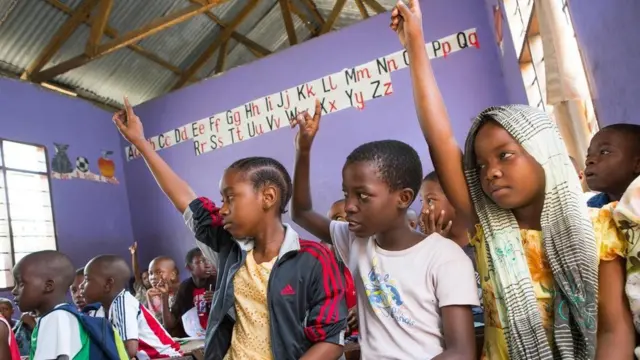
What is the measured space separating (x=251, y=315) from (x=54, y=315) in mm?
952

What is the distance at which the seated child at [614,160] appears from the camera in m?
1.70

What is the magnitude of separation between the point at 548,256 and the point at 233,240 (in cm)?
89

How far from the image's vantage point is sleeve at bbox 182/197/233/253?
62.7 inches

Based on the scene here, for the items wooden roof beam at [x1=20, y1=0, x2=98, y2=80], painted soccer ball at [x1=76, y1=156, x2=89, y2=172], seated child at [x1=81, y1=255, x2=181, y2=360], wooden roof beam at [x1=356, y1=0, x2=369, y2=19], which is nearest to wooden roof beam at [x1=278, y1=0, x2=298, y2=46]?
wooden roof beam at [x1=356, y1=0, x2=369, y2=19]

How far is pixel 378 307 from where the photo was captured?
4.36ft

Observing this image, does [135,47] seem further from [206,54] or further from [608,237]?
[608,237]

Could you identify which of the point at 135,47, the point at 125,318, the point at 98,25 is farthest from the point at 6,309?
the point at 135,47

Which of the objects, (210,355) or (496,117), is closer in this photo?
(496,117)

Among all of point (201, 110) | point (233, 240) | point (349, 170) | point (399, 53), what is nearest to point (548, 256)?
point (349, 170)

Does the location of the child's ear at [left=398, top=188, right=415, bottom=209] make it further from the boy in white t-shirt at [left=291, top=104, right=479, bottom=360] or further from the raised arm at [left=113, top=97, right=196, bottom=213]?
the raised arm at [left=113, top=97, right=196, bottom=213]

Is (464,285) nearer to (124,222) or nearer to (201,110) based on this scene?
(201,110)

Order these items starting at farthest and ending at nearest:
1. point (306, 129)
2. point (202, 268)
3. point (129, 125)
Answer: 1. point (202, 268)
2. point (129, 125)
3. point (306, 129)

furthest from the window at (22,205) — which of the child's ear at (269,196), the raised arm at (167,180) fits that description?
the child's ear at (269,196)

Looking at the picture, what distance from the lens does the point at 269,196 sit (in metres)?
1.56
